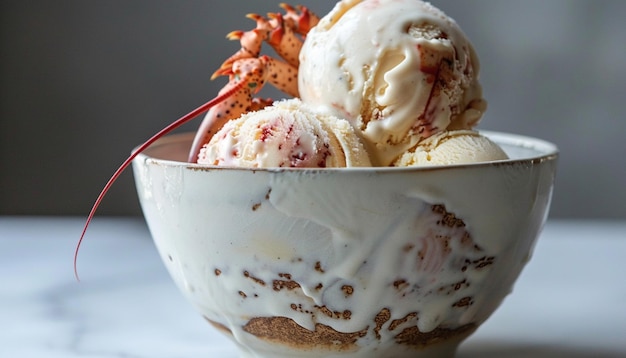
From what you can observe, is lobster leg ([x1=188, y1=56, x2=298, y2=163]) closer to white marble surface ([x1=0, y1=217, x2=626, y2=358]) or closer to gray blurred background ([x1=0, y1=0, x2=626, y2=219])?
white marble surface ([x1=0, y1=217, x2=626, y2=358])

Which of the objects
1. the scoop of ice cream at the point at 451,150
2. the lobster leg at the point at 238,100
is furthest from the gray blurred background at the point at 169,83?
the scoop of ice cream at the point at 451,150

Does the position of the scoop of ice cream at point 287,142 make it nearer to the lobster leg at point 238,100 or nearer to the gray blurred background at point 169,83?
the lobster leg at point 238,100

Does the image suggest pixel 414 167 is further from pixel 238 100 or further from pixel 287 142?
pixel 238 100

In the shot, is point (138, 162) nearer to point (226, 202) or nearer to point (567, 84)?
point (226, 202)

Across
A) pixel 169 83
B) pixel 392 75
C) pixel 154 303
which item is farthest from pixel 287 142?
pixel 169 83

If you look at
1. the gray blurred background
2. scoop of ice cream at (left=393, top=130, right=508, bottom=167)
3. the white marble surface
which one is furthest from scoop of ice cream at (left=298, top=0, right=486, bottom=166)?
the gray blurred background

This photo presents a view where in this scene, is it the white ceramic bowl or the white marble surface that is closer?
the white ceramic bowl
